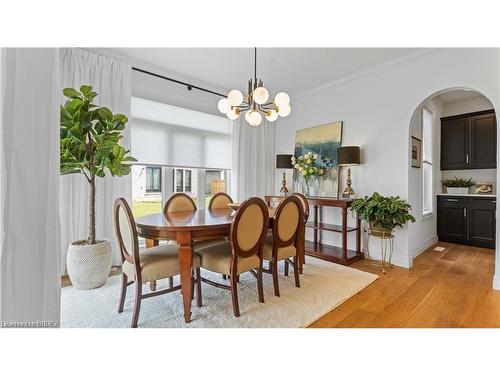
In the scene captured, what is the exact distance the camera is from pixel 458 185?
431 cm

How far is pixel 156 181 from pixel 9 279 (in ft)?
10.0

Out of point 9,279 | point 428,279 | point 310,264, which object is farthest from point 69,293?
point 428,279

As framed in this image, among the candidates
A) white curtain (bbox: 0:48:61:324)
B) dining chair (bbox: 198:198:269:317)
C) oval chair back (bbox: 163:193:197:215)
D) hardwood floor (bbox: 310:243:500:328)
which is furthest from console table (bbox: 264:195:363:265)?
white curtain (bbox: 0:48:61:324)

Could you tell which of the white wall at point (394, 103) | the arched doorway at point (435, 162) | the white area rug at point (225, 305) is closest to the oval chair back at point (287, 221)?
the white area rug at point (225, 305)

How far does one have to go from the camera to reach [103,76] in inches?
117

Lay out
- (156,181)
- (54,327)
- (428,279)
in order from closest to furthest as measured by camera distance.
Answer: (54,327)
(428,279)
(156,181)

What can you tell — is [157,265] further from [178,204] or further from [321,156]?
[321,156]

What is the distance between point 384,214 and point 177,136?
299cm

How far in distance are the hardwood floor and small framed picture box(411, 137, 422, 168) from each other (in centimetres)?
135

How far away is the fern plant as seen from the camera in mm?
2889

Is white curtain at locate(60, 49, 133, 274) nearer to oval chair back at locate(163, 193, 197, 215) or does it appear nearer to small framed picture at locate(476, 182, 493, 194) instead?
oval chair back at locate(163, 193, 197, 215)

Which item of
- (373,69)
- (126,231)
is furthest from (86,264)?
(373,69)

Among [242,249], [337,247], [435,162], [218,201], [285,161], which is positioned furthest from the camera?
[435,162]
